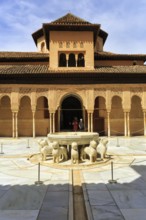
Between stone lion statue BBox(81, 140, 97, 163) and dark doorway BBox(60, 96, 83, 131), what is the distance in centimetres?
1476

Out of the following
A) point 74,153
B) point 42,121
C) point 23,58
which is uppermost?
point 23,58

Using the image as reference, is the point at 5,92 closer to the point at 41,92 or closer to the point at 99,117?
the point at 41,92

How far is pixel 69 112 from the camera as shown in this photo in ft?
85.0

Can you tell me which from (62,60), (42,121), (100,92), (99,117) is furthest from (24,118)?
(100,92)

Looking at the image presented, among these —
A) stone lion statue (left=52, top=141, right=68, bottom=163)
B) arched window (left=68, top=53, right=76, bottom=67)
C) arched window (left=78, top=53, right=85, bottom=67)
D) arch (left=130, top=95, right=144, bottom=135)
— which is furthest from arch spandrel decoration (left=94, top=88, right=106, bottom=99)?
stone lion statue (left=52, top=141, right=68, bottom=163)

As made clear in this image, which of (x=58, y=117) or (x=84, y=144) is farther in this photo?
(x=58, y=117)

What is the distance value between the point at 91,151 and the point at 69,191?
3.35 metres

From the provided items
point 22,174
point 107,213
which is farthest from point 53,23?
point 107,213

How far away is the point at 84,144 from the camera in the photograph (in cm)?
1030

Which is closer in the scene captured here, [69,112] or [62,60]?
[62,60]

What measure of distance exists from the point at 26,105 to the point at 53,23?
7791 mm

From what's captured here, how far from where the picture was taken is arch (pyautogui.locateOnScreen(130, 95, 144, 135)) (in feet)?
76.3

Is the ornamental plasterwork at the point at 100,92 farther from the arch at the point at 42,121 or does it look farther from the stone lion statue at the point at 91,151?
the stone lion statue at the point at 91,151

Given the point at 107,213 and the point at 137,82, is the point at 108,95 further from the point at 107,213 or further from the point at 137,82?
the point at 107,213
